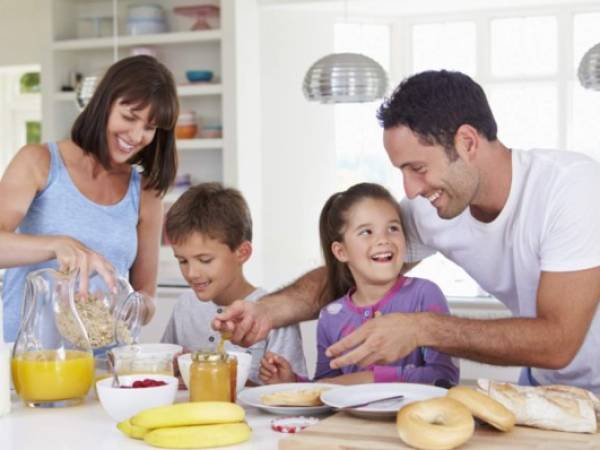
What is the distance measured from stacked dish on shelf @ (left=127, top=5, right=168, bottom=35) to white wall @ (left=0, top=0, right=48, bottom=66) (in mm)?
759

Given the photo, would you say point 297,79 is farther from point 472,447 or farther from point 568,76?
point 472,447

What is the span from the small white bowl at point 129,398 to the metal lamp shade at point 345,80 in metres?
3.20

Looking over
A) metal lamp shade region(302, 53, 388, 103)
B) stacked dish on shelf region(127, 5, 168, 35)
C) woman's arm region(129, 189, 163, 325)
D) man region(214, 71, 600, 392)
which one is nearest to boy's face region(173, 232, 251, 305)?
woman's arm region(129, 189, 163, 325)

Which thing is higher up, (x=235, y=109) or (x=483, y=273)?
(x=235, y=109)

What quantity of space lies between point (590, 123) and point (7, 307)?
5245 millimetres

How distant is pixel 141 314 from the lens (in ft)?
6.98

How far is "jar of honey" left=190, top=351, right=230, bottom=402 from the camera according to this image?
190 cm

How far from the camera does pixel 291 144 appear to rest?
6852 millimetres

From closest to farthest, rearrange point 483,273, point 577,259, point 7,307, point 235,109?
point 577,259 → point 483,273 → point 7,307 → point 235,109

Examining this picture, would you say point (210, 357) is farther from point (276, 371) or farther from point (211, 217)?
point (211, 217)

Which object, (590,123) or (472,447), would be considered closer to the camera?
(472,447)

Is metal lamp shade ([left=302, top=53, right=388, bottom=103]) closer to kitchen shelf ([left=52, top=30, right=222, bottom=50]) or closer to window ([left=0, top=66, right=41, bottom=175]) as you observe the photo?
kitchen shelf ([left=52, top=30, right=222, bottom=50])

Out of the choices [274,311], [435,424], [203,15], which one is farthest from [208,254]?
[203,15]

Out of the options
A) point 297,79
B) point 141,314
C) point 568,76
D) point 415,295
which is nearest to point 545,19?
point 568,76
